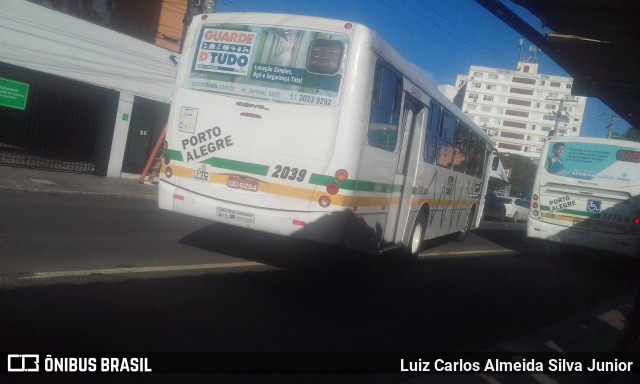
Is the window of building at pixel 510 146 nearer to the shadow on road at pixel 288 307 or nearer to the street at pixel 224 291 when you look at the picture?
the street at pixel 224 291

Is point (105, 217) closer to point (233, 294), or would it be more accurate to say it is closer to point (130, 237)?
point (130, 237)

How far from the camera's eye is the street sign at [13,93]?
15046mm

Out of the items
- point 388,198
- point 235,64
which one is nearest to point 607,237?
point 388,198

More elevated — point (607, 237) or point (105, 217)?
point (607, 237)

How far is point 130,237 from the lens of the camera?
8586 mm

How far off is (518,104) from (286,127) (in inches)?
4439

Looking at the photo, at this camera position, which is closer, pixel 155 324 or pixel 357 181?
pixel 155 324

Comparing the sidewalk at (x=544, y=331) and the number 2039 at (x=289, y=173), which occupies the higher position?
the number 2039 at (x=289, y=173)

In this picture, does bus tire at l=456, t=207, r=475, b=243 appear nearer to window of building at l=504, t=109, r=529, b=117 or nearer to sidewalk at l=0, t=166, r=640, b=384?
sidewalk at l=0, t=166, r=640, b=384

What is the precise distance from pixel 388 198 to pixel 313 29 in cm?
290

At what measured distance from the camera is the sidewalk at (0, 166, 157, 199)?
1259 centimetres

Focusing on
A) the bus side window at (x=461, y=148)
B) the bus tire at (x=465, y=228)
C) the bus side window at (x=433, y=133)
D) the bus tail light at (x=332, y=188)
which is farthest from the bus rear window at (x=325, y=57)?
the bus tire at (x=465, y=228)

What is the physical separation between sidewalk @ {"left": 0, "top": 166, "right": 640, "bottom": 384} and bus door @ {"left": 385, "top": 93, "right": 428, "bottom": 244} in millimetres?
2964

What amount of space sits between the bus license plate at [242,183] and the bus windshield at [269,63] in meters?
1.15
